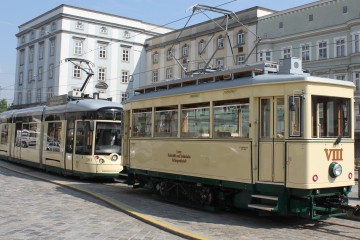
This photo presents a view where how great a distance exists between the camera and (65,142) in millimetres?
16797

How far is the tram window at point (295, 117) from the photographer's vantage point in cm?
838

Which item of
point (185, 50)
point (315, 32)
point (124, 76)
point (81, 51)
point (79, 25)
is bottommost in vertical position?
point (124, 76)

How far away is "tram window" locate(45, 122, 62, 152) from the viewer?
1744 centimetres

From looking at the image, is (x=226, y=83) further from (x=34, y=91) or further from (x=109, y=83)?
(x=34, y=91)

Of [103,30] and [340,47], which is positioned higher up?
[103,30]

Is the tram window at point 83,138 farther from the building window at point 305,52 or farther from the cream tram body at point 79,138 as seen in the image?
the building window at point 305,52

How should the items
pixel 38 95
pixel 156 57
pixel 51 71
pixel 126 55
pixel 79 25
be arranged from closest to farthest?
pixel 79 25 → pixel 156 57 → pixel 51 71 → pixel 126 55 → pixel 38 95

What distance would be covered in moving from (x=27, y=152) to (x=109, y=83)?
139 ft

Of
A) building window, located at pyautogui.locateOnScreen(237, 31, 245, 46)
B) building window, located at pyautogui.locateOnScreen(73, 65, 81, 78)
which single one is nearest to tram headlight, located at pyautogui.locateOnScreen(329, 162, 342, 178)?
building window, located at pyautogui.locateOnScreen(237, 31, 245, 46)

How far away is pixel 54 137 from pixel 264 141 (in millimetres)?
11268

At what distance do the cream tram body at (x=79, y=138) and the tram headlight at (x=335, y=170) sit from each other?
831 centimetres

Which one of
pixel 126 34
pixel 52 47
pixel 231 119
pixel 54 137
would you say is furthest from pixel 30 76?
pixel 231 119

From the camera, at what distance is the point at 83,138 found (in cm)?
1580

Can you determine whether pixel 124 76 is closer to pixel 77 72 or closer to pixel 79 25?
pixel 77 72
